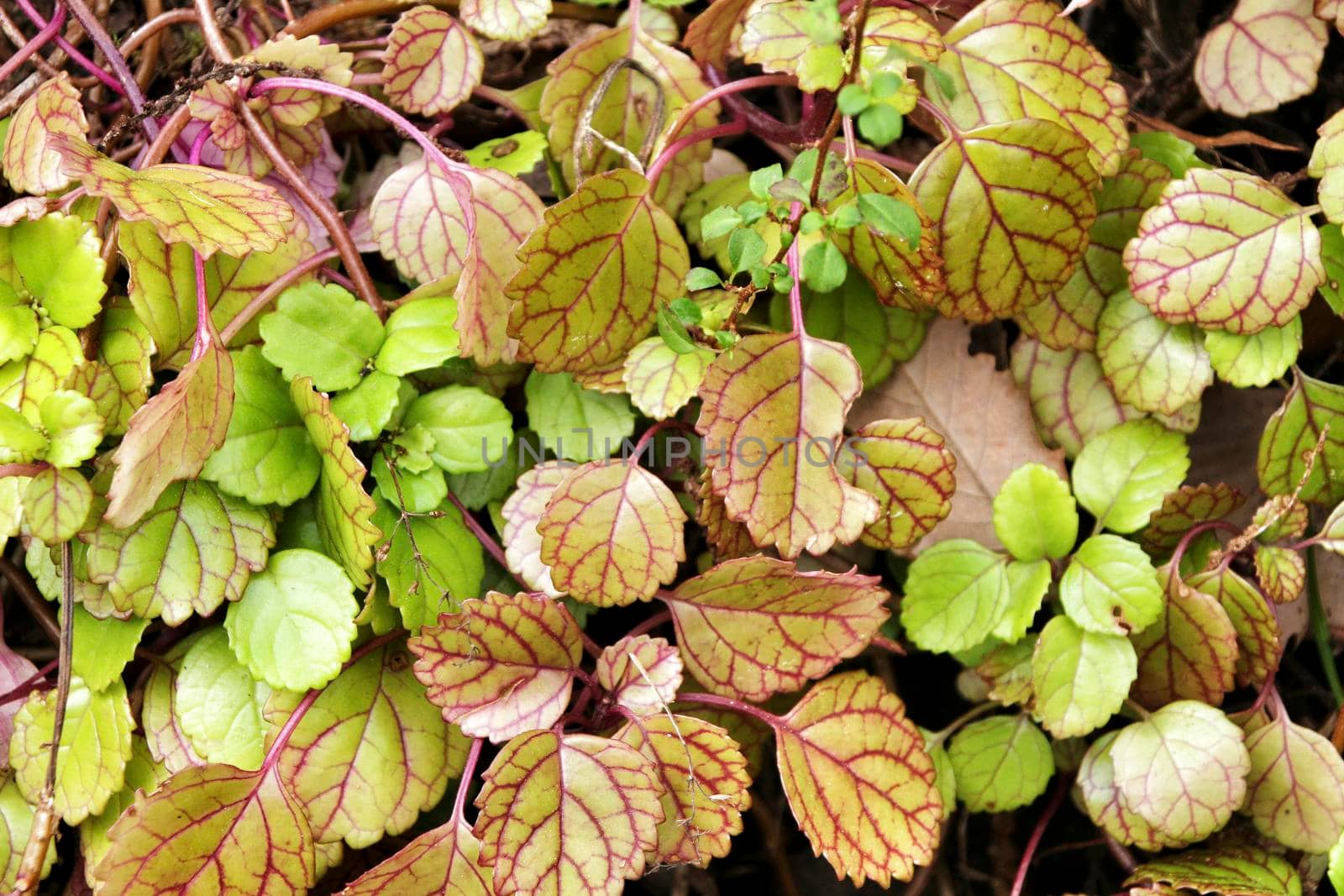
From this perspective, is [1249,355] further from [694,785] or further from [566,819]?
[566,819]

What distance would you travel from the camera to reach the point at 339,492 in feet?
3.52

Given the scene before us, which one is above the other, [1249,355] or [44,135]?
[44,135]

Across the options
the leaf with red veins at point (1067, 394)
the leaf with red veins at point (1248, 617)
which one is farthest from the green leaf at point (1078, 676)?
the leaf with red veins at point (1067, 394)

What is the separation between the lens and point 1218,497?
125 cm

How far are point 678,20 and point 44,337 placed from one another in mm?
854

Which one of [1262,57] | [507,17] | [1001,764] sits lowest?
[1001,764]

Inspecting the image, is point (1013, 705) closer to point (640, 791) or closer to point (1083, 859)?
point (1083, 859)

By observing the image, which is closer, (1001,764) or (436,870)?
(436,870)

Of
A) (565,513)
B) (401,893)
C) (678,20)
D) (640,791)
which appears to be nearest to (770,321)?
(565,513)

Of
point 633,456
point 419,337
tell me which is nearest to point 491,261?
point 419,337

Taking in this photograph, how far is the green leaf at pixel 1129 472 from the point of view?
1255 millimetres

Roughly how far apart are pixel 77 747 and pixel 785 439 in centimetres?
82

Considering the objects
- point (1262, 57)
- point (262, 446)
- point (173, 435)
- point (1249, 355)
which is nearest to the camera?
point (173, 435)

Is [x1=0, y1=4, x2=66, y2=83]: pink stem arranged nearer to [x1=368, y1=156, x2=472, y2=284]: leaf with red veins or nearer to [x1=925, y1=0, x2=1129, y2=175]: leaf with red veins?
[x1=368, y1=156, x2=472, y2=284]: leaf with red veins
